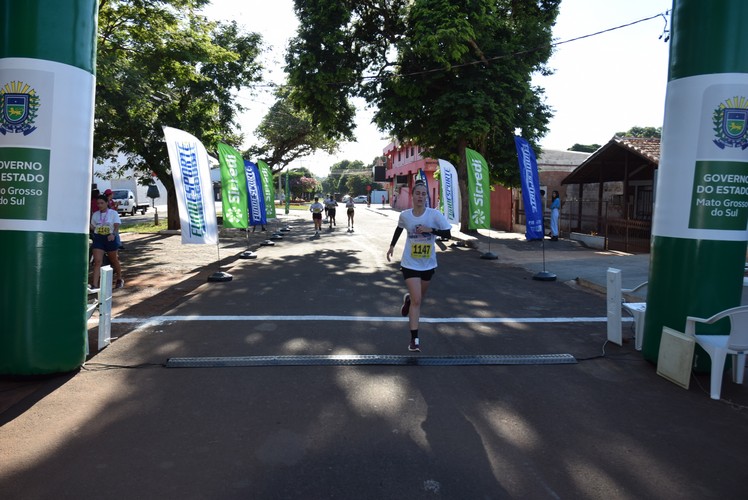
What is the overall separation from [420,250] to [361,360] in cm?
140

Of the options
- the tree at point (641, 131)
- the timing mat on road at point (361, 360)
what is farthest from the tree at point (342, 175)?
the timing mat on road at point (361, 360)

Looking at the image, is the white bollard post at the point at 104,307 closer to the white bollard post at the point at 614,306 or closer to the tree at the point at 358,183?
the white bollard post at the point at 614,306

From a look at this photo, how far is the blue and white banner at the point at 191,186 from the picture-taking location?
9352 millimetres

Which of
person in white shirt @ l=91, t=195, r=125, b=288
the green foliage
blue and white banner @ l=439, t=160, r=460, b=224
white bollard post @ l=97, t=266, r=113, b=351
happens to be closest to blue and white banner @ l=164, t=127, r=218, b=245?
person in white shirt @ l=91, t=195, r=125, b=288

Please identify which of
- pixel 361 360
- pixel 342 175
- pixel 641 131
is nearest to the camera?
pixel 361 360

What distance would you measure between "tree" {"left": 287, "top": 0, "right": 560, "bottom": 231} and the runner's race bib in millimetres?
13857

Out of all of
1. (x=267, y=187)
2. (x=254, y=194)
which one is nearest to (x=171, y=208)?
(x=267, y=187)

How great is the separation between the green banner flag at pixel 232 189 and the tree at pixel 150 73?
7.61 ft

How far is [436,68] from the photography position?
801 inches

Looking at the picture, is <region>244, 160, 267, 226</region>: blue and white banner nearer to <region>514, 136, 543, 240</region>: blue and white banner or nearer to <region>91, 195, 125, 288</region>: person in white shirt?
<region>91, 195, 125, 288</region>: person in white shirt

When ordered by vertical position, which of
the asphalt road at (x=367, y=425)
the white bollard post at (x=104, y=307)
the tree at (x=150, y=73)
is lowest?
the asphalt road at (x=367, y=425)

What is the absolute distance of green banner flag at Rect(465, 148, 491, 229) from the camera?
601 inches

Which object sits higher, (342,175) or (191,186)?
(342,175)

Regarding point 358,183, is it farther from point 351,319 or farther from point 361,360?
point 361,360
